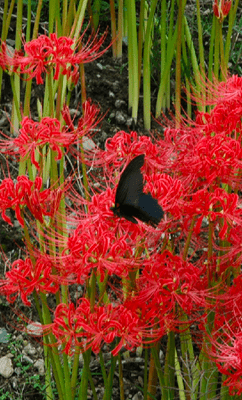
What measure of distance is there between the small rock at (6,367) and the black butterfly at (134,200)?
3.70 feet

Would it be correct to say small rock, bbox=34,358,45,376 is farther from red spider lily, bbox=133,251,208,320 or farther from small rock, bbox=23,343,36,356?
red spider lily, bbox=133,251,208,320

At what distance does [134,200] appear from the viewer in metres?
1.23

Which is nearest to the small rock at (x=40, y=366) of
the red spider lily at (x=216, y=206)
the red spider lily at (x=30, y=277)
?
the red spider lily at (x=30, y=277)

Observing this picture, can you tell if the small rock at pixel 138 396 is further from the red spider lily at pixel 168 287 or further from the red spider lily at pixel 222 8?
the red spider lily at pixel 222 8

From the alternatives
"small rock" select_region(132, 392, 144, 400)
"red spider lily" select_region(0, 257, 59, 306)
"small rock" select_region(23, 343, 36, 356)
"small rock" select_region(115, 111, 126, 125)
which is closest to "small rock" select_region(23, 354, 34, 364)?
"small rock" select_region(23, 343, 36, 356)

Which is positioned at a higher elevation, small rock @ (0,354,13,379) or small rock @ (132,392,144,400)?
small rock @ (0,354,13,379)

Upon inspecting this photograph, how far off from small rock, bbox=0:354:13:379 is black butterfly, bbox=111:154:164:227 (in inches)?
44.4

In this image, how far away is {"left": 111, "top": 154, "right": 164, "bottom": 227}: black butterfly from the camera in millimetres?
1209

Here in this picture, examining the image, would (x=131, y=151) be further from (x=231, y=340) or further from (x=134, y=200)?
(x=231, y=340)

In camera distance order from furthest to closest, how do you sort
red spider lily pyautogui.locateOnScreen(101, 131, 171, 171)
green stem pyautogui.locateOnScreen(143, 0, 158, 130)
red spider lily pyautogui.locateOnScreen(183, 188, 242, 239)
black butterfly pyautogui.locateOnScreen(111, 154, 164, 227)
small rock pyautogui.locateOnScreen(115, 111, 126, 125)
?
small rock pyautogui.locateOnScreen(115, 111, 126, 125) → green stem pyautogui.locateOnScreen(143, 0, 158, 130) → red spider lily pyautogui.locateOnScreen(101, 131, 171, 171) → red spider lily pyautogui.locateOnScreen(183, 188, 242, 239) → black butterfly pyautogui.locateOnScreen(111, 154, 164, 227)

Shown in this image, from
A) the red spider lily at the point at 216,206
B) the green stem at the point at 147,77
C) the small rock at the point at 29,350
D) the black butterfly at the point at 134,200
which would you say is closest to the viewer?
the black butterfly at the point at 134,200

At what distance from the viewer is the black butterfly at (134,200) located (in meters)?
1.21

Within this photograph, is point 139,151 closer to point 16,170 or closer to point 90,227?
point 90,227

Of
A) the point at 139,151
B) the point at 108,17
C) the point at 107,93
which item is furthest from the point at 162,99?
the point at 139,151
